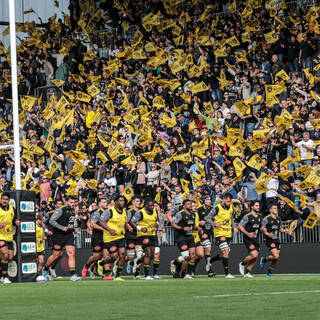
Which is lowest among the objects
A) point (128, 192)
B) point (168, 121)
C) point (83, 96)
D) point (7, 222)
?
point (7, 222)

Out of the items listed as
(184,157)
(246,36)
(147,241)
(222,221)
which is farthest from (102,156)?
(222,221)

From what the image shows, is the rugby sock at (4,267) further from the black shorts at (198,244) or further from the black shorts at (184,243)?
the black shorts at (198,244)

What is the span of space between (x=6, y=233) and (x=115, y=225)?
2686 mm

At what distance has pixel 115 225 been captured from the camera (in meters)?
21.8

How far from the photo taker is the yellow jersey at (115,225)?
2184cm

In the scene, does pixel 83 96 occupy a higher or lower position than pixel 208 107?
higher

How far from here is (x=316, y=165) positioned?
23.3 metres

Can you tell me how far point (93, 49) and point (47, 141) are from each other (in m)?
5.39

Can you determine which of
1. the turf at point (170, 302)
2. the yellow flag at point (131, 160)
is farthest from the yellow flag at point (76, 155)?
the turf at point (170, 302)

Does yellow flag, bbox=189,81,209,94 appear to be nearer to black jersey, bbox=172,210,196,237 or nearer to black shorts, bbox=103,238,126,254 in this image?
black jersey, bbox=172,210,196,237

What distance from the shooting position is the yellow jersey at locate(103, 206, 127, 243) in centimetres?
2184

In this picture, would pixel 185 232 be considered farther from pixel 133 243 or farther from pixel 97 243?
pixel 97 243

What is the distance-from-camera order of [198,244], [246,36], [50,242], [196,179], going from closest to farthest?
[198,244] < [196,179] < [50,242] < [246,36]

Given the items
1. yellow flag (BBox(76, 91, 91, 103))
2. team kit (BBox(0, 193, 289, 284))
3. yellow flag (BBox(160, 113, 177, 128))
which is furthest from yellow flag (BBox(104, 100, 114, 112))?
team kit (BBox(0, 193, 289, 284))
